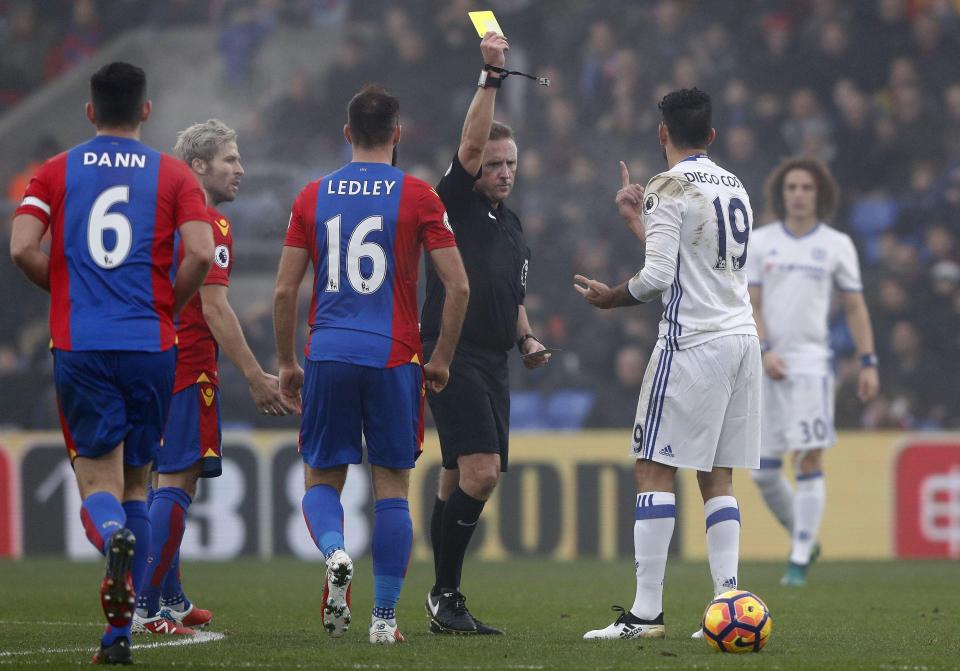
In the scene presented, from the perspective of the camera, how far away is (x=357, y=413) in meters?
6.23

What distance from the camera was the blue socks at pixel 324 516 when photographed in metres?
6.06

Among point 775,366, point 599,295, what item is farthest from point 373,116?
point 775,366

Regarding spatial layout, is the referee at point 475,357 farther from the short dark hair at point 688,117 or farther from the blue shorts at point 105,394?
the blue shorts at point 105,394

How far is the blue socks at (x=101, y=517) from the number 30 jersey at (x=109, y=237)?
56cm

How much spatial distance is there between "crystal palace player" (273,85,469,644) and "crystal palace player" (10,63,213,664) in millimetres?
628

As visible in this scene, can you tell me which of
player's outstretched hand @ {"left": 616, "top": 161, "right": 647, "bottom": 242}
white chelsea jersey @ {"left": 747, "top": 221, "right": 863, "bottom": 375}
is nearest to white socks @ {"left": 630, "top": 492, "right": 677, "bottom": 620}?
player's outstretched hand @ {"left": 616, "top": 161, "right": 647, "bottom": 242}

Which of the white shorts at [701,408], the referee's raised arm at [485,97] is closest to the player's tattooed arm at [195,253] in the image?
the referee's raised arm at [485,97]

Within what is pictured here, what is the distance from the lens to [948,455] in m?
12.7

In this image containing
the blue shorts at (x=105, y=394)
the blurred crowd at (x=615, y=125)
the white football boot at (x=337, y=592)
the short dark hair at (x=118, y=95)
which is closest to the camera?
the blue shorts at (x=105, y=394)

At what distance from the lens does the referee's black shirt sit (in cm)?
706

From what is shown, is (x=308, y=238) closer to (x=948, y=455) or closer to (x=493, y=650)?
(x=493, y=650)

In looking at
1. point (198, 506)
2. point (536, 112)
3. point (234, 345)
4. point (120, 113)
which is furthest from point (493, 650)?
point (536, 112)

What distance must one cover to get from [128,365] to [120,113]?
0.98 metres

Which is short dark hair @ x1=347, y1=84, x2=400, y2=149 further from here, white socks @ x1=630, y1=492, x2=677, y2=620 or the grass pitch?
the grass pitch
